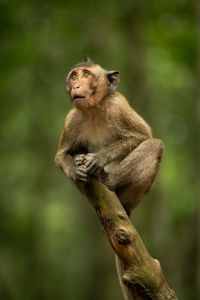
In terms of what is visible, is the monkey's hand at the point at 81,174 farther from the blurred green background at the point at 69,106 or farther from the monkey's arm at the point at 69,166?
the blurred green background at the point at 69,106

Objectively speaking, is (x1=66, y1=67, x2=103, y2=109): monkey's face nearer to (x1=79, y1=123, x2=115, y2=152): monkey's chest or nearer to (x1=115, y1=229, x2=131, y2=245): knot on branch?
(x1=79, y1=123, x2=115, y2=152): monkey's chest

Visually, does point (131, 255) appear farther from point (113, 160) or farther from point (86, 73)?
point (86, 73)

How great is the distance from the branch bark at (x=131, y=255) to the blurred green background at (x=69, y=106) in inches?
280

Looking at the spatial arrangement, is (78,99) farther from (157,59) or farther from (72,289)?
(72,289)

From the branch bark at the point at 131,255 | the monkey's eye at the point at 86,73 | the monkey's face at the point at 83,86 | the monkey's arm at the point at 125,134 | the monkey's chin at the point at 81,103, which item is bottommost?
the branch bark at the point at 131,255

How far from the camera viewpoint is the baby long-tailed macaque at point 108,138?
19.9ft

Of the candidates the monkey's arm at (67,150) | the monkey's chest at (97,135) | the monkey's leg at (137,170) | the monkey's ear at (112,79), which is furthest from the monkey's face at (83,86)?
the monkey's leg at (137,170)

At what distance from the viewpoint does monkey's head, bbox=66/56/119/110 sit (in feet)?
19.4

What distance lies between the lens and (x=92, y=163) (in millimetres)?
5484

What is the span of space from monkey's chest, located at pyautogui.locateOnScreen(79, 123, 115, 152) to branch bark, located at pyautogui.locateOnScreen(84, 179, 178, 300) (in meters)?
1.85

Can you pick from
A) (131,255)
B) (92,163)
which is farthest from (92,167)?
(131,255)

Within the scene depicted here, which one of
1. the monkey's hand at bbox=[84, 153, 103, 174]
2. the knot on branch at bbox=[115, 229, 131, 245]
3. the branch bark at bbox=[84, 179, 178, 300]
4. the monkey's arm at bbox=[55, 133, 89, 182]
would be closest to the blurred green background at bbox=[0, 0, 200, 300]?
the monkey's arm at bbox=[55, 133, 89, 182]

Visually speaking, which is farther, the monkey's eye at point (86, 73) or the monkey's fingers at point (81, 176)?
the monkey's eye at point (86, 73)

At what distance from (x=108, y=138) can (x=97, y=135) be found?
0.16 meters
